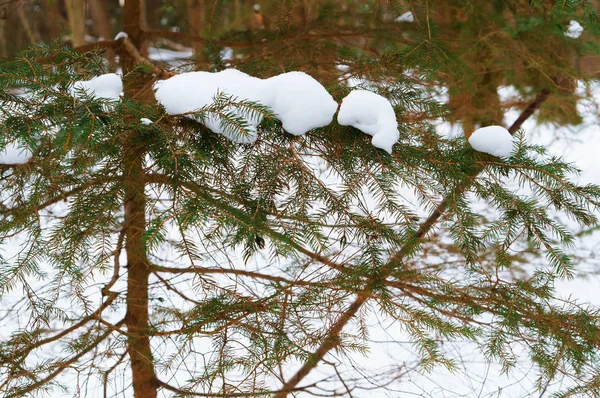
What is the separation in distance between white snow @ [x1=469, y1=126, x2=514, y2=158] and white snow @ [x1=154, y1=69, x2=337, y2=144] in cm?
53

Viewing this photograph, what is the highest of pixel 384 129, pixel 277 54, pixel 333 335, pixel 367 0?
pixel 367 0

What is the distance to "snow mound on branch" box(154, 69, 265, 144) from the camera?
1.40 meters

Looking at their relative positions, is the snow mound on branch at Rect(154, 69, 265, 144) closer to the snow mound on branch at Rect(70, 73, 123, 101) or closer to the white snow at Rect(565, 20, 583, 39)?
the snow mound on branch at Rect(70, 73, 123, 101)

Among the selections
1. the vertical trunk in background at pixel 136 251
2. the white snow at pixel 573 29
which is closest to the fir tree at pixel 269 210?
the vertical trunk in background at pixel 136 251

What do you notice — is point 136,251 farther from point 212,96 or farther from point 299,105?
point 299,105

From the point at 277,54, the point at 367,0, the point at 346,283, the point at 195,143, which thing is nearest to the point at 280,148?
the point at 195,143

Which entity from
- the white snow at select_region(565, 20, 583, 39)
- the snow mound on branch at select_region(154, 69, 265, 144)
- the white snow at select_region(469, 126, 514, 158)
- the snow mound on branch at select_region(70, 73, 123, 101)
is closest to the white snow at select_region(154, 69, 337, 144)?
the snow mound on branch at select_region(154, 69, 265, 144)

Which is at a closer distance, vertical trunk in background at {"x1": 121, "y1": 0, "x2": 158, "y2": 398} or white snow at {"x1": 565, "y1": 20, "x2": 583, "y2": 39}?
vertical trunk in background at {"x1": 121, "y1": 0, "x2": 158, "y2": 398}

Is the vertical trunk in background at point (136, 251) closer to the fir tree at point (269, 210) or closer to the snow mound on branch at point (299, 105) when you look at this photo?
the fir tree at point (269, 210)

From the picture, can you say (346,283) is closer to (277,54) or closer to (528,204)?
(528,204)

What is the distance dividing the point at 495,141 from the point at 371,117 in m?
0.46

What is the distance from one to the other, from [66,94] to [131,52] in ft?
4.06

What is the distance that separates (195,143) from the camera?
1542mm

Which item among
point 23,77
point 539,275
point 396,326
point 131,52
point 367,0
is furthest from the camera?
point 396,326
